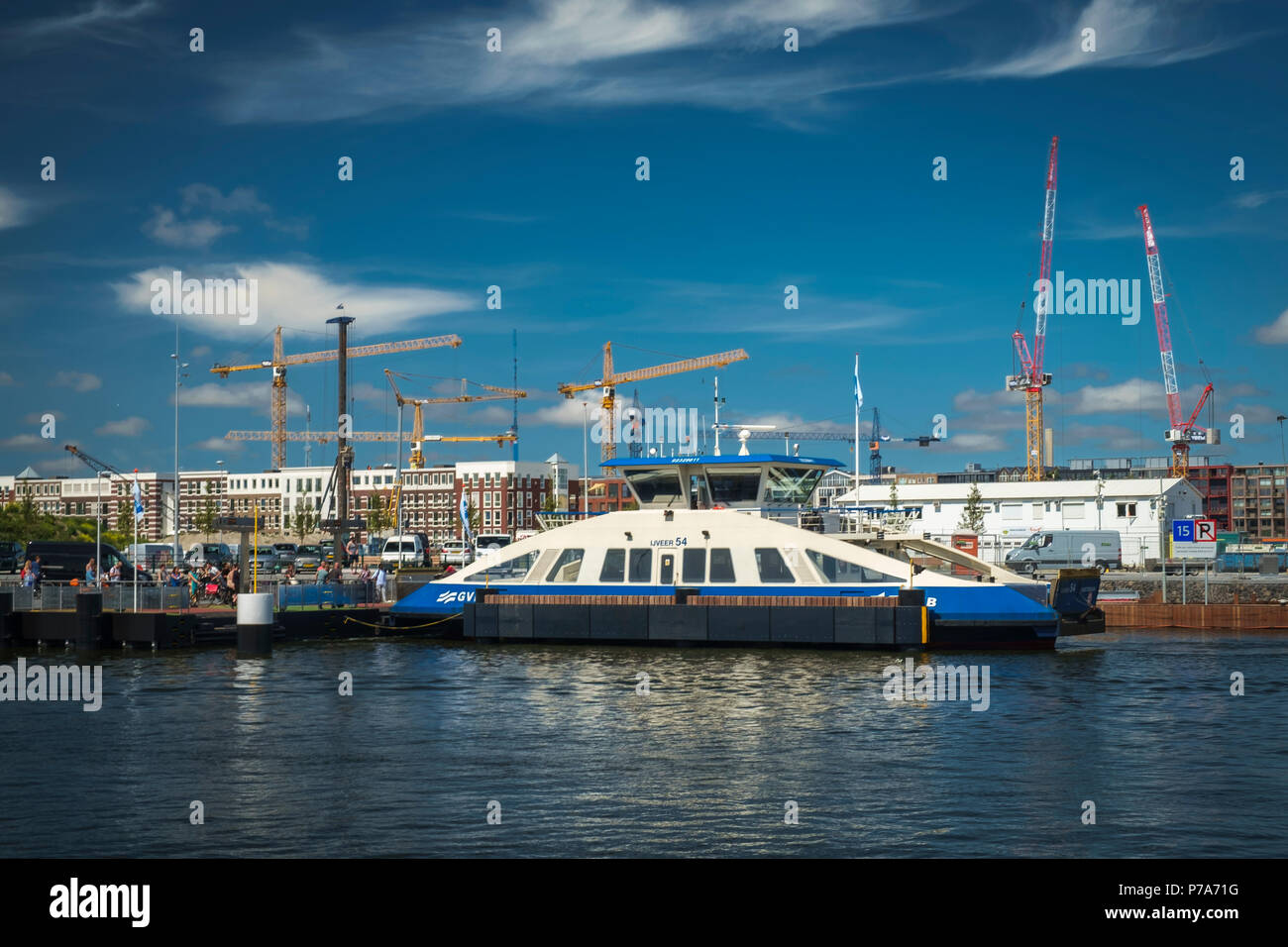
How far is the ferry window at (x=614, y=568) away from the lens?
41.5 metres

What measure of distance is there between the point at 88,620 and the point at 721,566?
20.7 meters

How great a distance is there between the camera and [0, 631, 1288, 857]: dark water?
1573cm

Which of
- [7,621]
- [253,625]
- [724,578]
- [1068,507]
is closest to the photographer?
[253,625]

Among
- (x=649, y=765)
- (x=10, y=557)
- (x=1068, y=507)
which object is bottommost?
(x=649, y=765)

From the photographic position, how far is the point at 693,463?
43.3 metres

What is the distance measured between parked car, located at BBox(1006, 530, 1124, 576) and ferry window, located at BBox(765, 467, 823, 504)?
41.3 meters

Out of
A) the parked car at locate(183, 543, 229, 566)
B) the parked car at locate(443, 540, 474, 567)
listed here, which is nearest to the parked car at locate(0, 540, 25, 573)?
the parked car at locate(183, 543, 229, 566)

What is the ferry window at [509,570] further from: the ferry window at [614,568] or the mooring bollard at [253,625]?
the mooring bollard at [253,625]

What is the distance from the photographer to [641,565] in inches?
1629

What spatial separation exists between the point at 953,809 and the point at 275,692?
18118mm

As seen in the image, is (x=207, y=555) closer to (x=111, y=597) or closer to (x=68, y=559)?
(x=68, y=559)

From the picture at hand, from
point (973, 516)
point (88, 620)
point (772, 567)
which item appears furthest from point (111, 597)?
point (973, 516)
